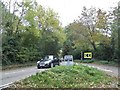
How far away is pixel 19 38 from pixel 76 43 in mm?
17275

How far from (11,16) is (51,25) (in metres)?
13.8

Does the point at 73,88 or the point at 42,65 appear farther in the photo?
the point at 42,65

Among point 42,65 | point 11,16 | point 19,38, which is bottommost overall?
point 42,65

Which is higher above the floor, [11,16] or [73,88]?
[11,16]

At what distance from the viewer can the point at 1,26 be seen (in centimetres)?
3256

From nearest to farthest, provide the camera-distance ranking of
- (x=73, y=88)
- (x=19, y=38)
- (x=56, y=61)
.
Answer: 1. (x=73, y=88)
2. (x=56, y=61)
3. (x=19, y=38)

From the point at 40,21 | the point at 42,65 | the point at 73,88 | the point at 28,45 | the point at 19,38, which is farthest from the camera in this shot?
the point at 40,21

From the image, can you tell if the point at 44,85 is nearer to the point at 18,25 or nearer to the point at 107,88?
the point at 107,88

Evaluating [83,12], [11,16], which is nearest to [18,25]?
[11,16]

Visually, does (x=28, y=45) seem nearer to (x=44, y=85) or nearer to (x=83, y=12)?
(x=83, y=12)

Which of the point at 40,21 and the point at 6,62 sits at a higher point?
the point at 40,21

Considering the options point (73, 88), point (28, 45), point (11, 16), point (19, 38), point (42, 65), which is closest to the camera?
point (73, 88)

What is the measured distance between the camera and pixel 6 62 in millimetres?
36219

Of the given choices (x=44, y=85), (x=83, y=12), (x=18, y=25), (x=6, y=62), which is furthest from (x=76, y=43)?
(x=44, y=85)
